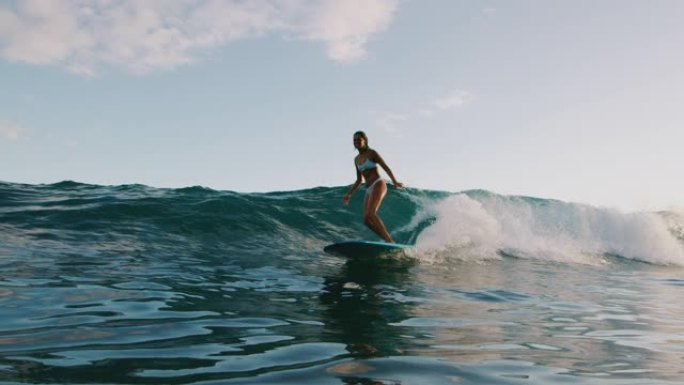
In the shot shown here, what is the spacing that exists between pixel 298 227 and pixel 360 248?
4.89 metres

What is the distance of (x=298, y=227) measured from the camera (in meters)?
14.2

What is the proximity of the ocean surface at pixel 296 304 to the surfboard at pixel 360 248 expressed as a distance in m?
0.22

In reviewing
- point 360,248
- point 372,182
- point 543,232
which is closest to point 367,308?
point 360,248

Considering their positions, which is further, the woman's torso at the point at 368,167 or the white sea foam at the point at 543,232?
the white sea foam at the point at 543,232

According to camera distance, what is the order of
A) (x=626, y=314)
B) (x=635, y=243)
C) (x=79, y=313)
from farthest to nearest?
(x=635, y=243), (x=626, y=314), (x=79, y=313)

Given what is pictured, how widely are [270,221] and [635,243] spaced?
12.3 metres

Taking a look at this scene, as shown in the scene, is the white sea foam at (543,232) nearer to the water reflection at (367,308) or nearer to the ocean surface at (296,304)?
the ocean surface at (296,304)

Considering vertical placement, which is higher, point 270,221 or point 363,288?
point 270,221

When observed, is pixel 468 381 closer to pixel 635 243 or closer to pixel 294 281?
pixel 294 281

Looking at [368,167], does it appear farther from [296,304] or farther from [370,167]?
[296,304]

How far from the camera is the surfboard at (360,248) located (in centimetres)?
951

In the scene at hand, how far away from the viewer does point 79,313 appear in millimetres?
4637

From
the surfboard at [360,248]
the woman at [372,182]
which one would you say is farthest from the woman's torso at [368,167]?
the surfboard at [360,248]

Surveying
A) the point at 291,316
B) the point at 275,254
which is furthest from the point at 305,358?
the point at 275,254
